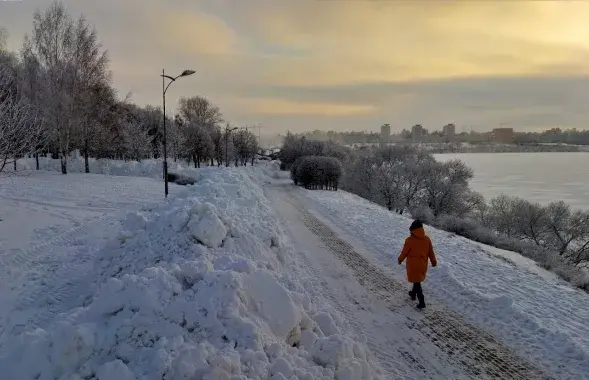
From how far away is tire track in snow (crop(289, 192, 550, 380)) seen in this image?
5.98 metres

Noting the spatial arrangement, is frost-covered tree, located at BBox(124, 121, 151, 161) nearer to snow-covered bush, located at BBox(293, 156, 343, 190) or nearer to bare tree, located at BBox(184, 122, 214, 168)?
bare tree, located at BBox(184, 122, 214, 168)

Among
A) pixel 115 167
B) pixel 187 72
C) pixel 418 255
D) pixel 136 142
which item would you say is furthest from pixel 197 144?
pixel 418 255

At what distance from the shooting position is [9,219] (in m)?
13.8

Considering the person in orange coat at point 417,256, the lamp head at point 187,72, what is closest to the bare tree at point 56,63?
the lamp head at point 187,72

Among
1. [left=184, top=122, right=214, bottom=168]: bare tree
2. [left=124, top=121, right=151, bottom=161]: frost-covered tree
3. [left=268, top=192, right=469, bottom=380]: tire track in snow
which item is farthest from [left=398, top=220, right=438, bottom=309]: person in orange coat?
[left=184, top=122, right=214, bottom=168]: bare tree

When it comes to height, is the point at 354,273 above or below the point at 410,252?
below

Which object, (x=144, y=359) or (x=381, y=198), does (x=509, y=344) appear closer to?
(x=144, y=359)

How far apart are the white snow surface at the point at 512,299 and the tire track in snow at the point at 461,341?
33cm

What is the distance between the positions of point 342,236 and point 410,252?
6.89m

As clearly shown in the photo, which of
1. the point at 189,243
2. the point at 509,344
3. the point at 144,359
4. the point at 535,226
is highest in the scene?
the point at 189,243

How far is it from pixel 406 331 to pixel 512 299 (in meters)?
3.14

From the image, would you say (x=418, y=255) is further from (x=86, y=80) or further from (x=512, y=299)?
(x=86, y=80)

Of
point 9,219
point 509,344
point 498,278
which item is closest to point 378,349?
point 509,344

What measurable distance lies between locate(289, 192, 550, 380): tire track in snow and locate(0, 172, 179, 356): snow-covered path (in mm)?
→ 6482
